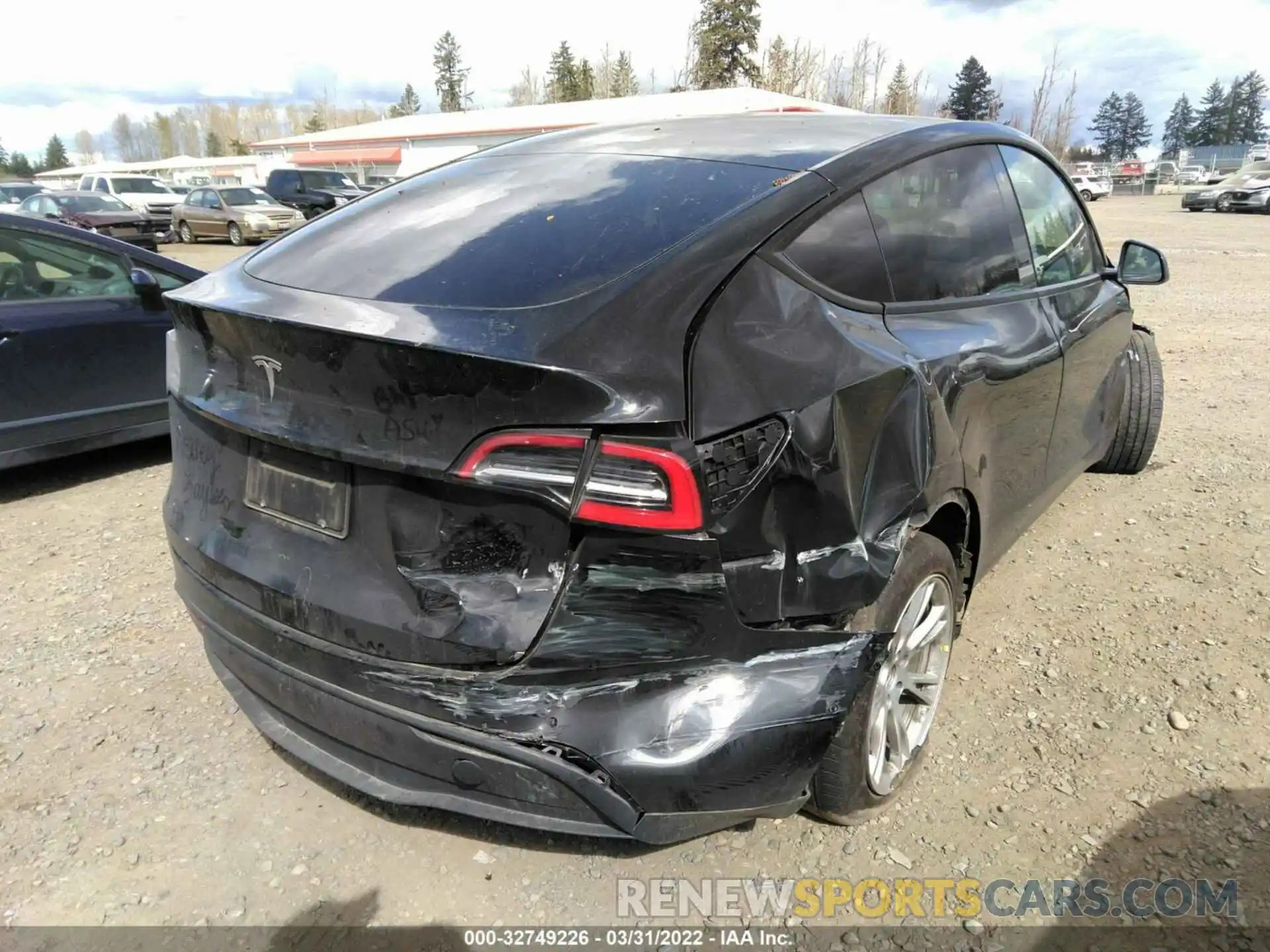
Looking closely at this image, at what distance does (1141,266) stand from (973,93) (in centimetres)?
8901

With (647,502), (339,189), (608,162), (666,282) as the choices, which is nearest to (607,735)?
(647,502)

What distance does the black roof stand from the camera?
2.41 meters

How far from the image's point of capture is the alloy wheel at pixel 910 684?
2.23 metres

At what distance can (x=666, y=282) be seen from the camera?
1.80 meters

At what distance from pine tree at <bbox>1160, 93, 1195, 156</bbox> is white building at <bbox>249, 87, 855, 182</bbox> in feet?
342

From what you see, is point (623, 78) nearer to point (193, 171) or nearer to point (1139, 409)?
point (193, 171)

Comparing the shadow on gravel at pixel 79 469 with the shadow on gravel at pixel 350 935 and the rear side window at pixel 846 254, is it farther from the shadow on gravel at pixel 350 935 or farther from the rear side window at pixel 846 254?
the rear side window at pixel 846 254

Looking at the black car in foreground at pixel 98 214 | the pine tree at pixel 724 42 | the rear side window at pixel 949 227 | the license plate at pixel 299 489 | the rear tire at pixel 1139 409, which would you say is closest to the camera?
the license plate at pixel 299 489

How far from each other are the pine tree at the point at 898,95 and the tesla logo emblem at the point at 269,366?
5143 cm

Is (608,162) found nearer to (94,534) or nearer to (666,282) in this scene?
(666,282)

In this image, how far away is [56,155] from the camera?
113 metres

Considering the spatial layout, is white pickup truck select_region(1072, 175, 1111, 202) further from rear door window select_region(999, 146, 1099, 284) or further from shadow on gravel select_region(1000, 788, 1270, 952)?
shadow on gravel select_region(1000, 788, 1270, 952)

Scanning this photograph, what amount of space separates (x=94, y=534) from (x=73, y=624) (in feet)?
3.29

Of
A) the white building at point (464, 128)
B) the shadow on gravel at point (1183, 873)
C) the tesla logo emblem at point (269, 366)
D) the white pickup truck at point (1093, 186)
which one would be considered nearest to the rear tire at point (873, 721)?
the shadow on gravel at point (1183, 873)
